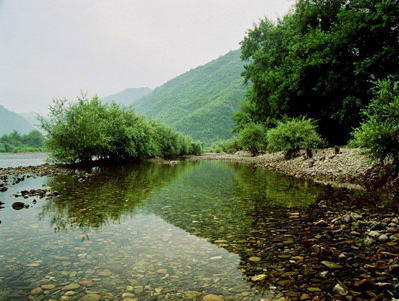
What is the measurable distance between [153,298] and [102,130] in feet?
89.8

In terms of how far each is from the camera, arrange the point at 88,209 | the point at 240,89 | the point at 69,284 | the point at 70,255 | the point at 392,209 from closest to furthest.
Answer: the point at 69,284
the point at 70,255
the point at 392,209
the point at 88,209
the point at 240,89

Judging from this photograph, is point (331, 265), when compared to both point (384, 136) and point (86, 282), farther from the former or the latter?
point (384, 136)

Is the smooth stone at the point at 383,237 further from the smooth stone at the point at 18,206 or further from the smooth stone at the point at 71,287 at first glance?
the smooth stone at the point at 18,206

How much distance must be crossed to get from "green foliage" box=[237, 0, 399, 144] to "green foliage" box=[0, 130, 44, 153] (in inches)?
3455

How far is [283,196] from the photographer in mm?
10305

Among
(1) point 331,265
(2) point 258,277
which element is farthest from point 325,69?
(2) point 258,277

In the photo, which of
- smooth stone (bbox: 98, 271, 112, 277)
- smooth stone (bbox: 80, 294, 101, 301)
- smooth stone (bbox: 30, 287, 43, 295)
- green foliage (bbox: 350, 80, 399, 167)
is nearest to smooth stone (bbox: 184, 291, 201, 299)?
smooth stone (bbox: 80, 294, 101, 301)

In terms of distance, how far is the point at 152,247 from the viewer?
5.33 metres

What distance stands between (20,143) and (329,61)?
373 feet

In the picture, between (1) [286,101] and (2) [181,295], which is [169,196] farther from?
(1) [286,101]

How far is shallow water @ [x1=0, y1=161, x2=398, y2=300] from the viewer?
12.1ft

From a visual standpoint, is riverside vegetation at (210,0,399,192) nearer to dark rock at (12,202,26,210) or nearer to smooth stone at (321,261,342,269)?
smooth stone at (321,261,342,269)

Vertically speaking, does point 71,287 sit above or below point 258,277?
above

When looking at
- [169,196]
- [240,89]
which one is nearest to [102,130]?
[169,196]
